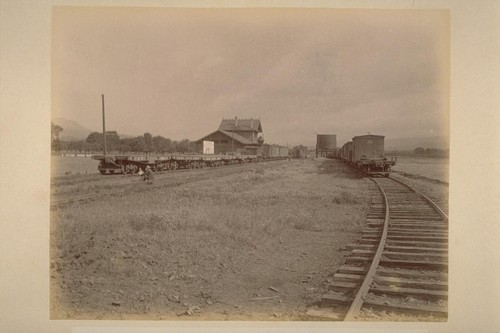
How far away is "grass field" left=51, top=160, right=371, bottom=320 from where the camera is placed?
3.16 metres

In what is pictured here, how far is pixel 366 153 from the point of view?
11.8ft

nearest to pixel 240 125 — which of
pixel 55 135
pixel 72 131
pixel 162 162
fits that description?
pixel 162 162

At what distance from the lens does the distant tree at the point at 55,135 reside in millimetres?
3295

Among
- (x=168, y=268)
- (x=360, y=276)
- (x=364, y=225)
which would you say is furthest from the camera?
(x=364, y=225)

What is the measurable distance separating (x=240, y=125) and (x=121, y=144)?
1041 mm

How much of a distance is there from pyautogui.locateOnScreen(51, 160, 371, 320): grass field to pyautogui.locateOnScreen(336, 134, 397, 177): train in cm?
39

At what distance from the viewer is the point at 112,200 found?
3352mm

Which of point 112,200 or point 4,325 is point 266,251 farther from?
point 4,325

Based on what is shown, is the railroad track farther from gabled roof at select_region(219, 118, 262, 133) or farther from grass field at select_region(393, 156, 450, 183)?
gabled roof at select_region(219, 118, 262, 133)

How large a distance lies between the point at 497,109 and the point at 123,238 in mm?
3262

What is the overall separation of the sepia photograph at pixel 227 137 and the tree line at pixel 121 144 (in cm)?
1

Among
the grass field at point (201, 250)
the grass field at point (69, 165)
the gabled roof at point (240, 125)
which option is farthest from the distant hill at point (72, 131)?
the gabled roof at point (240, 125)

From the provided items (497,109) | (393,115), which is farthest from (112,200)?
(497,109)

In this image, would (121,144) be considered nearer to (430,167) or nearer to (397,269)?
(397,269)
